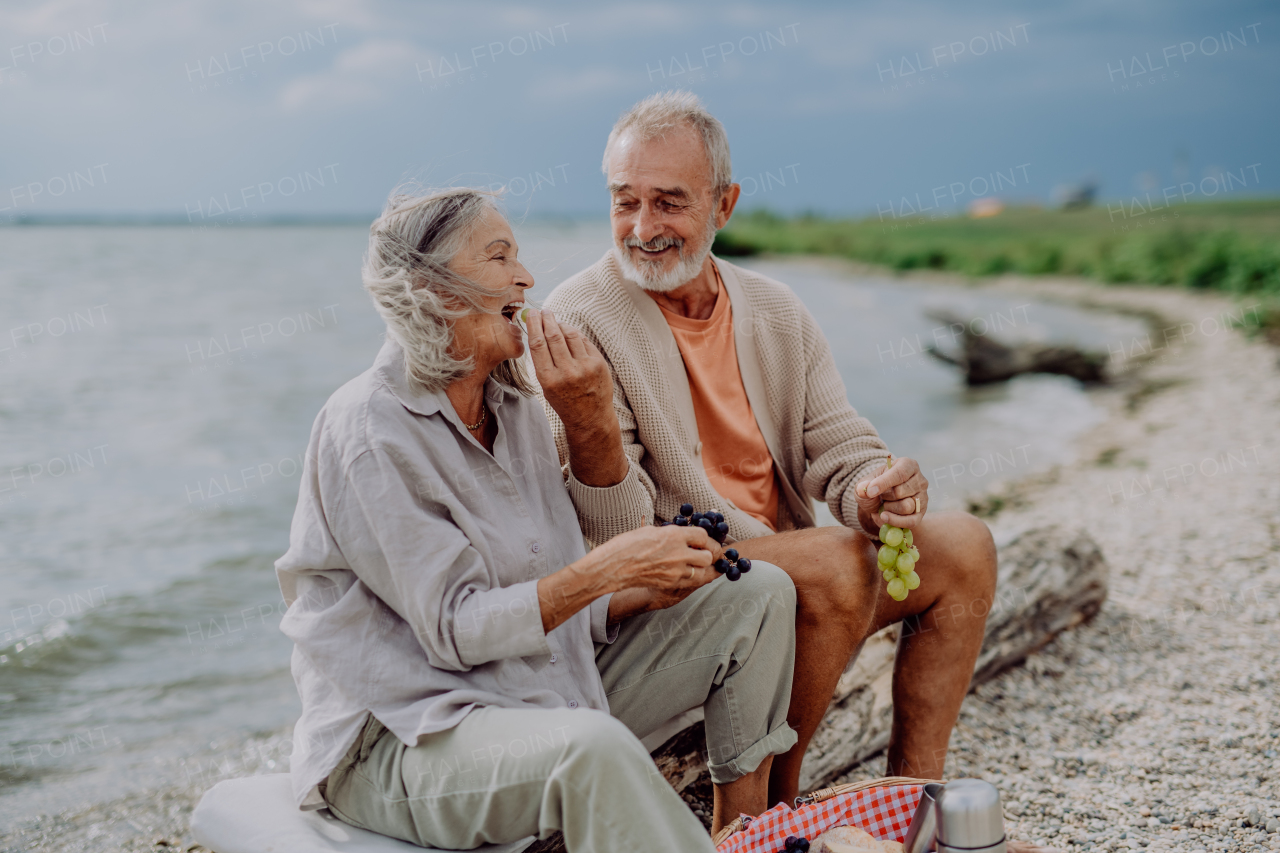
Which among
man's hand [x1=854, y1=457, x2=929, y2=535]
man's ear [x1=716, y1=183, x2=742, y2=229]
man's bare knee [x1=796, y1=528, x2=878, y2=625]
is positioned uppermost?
man's ear [x1=716, y1=183, x2=742, y2=229]

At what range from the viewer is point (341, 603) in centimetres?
203

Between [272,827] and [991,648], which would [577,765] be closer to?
[272,827]

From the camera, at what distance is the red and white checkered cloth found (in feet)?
7.60

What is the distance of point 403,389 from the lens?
7.00 feet

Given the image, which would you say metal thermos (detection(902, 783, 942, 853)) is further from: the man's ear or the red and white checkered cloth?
the man's ear

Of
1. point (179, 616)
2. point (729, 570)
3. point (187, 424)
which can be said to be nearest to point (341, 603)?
point (729, 570)

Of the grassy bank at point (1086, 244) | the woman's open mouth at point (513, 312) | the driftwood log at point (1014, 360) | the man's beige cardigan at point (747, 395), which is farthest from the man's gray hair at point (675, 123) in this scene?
the driftwood log at point (1014, 360)

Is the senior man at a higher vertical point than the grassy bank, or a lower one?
higher

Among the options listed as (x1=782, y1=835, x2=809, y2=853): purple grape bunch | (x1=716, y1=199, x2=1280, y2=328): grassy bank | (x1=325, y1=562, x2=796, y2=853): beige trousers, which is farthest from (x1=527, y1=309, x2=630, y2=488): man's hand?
(x1=716, y1=199, x2=1280, y2=328): grassy bank

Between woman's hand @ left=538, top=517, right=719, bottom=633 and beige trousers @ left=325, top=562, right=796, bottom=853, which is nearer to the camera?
beige trousers @ left=325, top=562, right=796, bottom=853

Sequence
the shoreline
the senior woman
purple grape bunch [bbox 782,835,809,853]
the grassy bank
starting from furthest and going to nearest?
the grassy bank → the shoreline → purple grape bunch [bbox 782,835,809,853] → the senior woman

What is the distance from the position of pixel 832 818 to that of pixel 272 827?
1.23 meters

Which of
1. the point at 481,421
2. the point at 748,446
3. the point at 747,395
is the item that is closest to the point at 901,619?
the point at 748,446

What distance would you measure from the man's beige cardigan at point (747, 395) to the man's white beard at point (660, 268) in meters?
0.05
